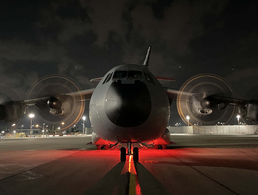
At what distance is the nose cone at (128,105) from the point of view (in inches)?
189

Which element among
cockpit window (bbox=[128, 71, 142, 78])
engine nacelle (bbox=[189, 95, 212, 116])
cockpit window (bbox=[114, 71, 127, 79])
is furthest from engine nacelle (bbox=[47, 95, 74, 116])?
engine nacelle (bbox=[189, 95, 212, 116])

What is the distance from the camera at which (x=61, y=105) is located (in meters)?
12.0

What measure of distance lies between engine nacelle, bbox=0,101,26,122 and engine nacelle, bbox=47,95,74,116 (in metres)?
2.82

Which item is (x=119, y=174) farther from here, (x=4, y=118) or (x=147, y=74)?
(x=4, y=118)

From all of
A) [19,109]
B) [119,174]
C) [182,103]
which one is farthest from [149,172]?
[19,109]

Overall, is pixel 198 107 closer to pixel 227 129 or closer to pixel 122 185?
pixel 122 185

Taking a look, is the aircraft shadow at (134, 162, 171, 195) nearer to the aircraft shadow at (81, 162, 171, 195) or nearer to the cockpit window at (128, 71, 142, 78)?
the aircraft shadow at (81, 162, 171, 195)

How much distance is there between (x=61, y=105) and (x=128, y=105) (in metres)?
8.43

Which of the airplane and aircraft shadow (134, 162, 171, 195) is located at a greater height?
the airplane

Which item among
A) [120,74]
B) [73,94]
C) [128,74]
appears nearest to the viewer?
[128,74]

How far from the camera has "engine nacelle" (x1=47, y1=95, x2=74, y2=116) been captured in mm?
11940

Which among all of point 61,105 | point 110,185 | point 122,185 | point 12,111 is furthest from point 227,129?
point 110,185

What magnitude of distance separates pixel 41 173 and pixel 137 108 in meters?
3.14

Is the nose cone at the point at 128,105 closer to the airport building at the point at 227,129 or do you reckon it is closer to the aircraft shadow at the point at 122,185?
the aircraft shadow at the point at 122,185
